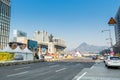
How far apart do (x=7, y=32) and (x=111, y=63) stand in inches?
4783

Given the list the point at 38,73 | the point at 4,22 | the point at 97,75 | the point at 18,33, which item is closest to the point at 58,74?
the point at 38,73

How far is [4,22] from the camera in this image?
14150cm

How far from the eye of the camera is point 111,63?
2800 centimetres

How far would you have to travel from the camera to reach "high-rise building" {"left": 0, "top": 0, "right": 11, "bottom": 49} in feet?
440

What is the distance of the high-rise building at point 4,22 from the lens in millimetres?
134050

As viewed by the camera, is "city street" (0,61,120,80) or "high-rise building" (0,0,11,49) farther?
"high-rise building" (0,0,11,49)

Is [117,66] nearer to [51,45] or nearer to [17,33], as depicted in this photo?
[17,33]

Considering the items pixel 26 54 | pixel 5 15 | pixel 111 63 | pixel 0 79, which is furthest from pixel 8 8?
pixel 0 79

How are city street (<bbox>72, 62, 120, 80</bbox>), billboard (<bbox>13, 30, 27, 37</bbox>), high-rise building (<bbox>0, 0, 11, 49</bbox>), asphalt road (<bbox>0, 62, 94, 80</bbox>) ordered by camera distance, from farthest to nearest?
high-rise building (<bbox>0, 0, 11, 49</bbox>), billboard (<bbox>13, 30, 27, 37</bbox>), asphalt road (<bbox>0, 62, 94, 80</bbox>), city street (<bbox>72, 62, 120, 80</bbox>)

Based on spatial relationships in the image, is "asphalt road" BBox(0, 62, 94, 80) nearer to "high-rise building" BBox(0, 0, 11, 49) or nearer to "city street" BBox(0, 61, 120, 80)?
"city street" BBox(0, 61, 120, 80)

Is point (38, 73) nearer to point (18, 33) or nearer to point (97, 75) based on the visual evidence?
point (97, 75)

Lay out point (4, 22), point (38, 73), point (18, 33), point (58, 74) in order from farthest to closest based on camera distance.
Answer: point (4, 22)
point (18, 33)
point (38, 73)
point (58, 74)

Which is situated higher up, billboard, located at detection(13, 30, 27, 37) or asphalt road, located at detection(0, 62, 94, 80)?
billboard, located at detection(13, 30, 27, 37)

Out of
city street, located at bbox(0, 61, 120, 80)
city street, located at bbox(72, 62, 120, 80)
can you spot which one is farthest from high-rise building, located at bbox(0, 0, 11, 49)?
city street, located at bbox(72, 62, 120, 80)
